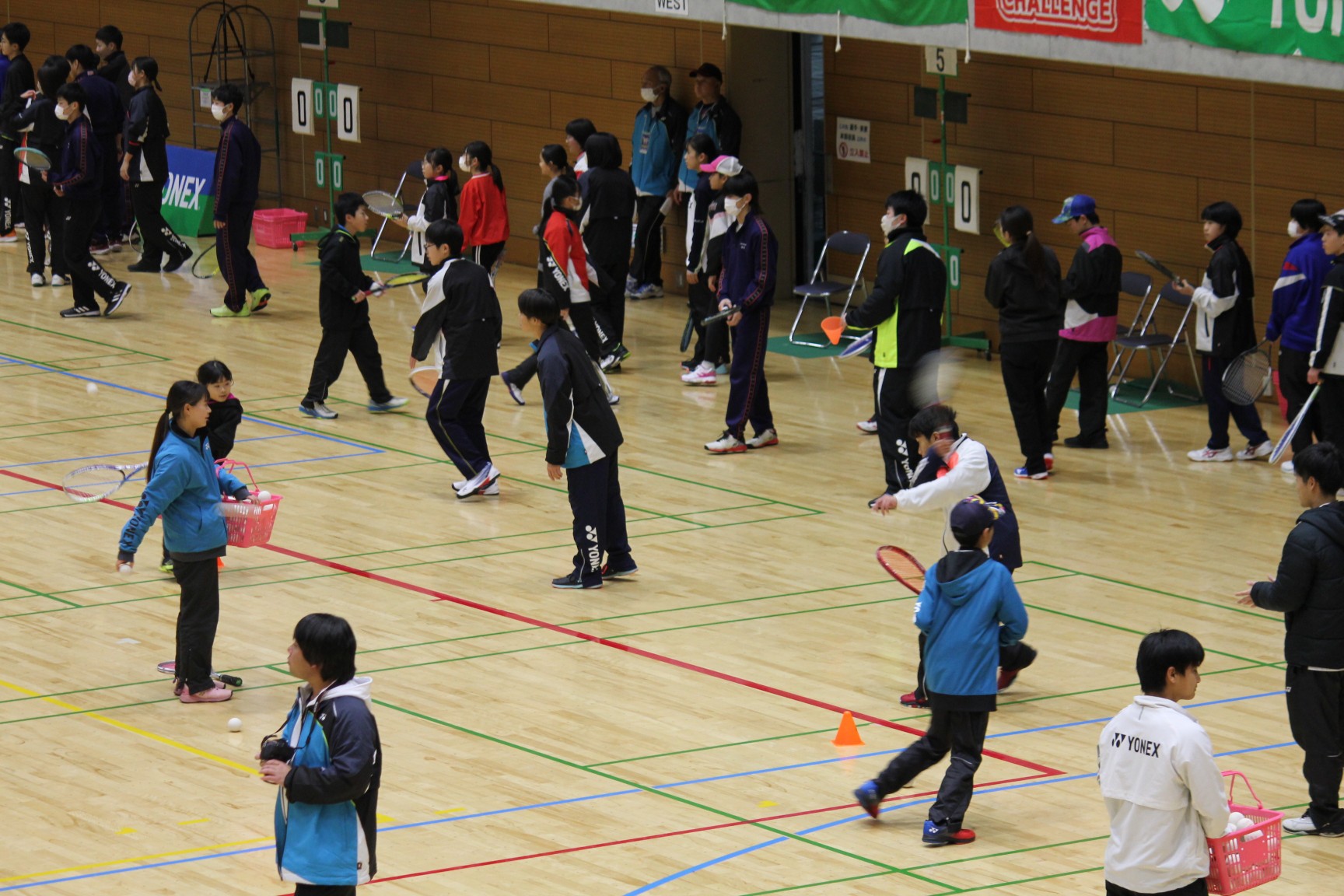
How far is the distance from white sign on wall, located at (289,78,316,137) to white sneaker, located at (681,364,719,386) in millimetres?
8256

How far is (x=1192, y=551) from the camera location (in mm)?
12547

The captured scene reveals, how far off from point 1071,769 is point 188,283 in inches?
569

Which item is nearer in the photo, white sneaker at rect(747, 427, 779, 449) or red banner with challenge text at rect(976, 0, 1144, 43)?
red banner with challenge text at rect(976, 0, 1144, 43)

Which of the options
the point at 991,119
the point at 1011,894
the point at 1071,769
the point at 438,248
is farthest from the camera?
the point at 991,119


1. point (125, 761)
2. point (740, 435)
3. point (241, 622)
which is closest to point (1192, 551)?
point (740, 435)

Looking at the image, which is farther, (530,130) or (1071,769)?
(530,130)

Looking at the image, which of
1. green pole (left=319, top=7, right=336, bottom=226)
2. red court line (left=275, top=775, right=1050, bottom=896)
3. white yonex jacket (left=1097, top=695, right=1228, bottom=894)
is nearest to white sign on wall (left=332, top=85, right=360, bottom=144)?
green pole (left=319, top=7, right=336, bottom=226)

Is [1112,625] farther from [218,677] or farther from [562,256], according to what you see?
[562,256]

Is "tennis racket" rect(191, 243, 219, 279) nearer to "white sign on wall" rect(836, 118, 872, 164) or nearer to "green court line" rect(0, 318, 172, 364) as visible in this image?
"green court line" rect(0, 318, 172, 364)

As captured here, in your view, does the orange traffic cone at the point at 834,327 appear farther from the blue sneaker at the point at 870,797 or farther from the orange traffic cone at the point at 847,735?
the blue sneaker at the point at 870,797

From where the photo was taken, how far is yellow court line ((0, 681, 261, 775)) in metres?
9.22

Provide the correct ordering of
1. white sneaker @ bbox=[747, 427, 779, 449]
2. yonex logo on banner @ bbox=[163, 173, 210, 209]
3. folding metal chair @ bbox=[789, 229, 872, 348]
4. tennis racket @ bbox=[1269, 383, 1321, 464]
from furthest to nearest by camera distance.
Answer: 1. yonex logo on banner @ bbox=[163, 173, 210, 209]
2. folding metal chair @ bbox=[789, 229, 872, 348]
3. white sneaker @ bbox=[747, 427, 779, 449]
4. tennis racket @ bbox=[1269, 383, 1321, 464]

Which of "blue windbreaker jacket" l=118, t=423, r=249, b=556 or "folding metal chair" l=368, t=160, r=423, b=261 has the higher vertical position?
"folding metal chair" l=368, t=160, r=423, b=261

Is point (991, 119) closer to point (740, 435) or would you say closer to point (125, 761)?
point (740, 435)
